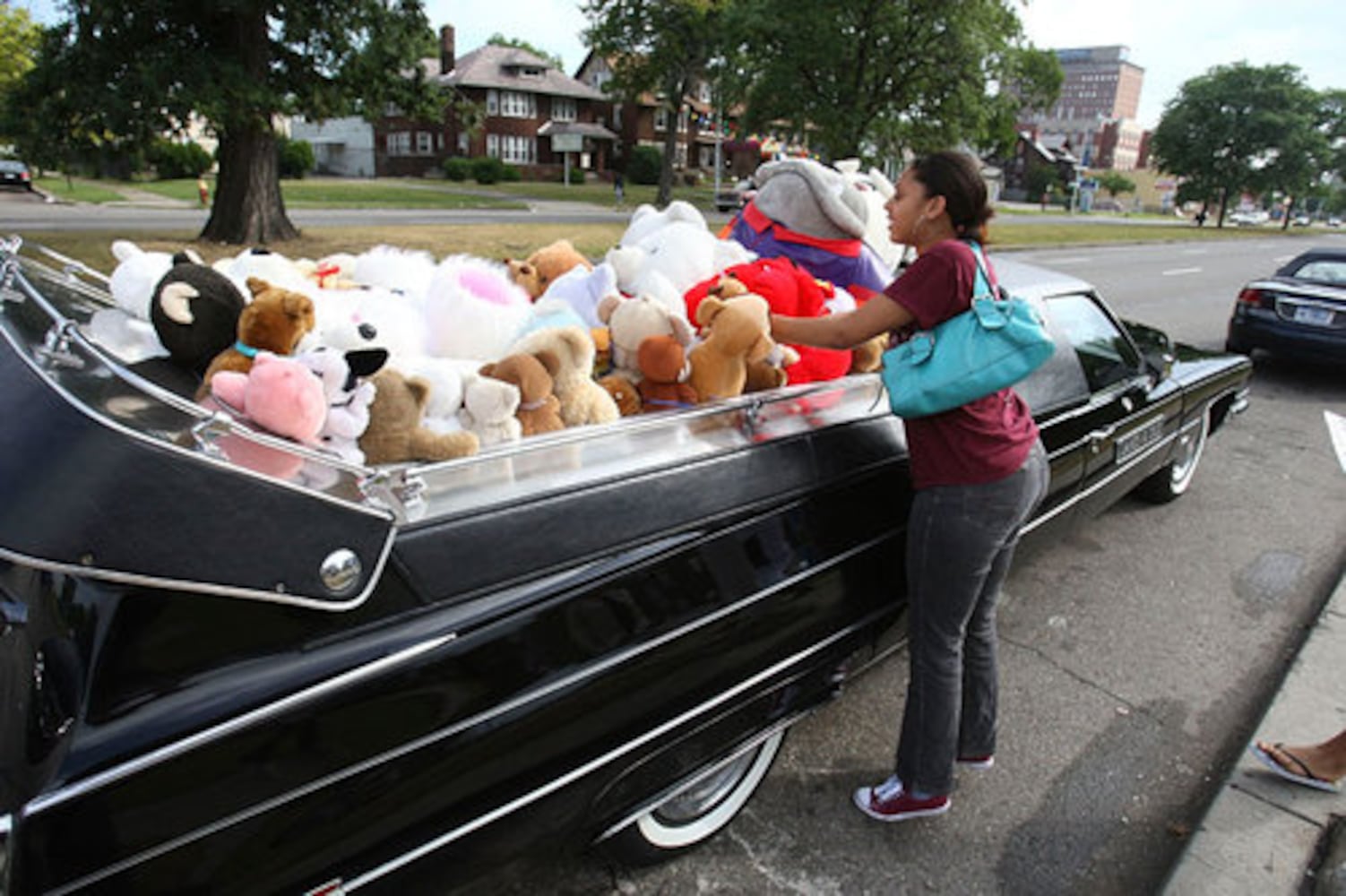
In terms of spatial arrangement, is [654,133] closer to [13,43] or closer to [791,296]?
[13,43]

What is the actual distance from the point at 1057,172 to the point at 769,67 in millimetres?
64867

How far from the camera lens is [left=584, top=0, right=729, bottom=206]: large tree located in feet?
102

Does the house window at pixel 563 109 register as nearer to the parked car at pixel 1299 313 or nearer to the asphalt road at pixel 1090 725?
the parked car at pixel 1299 313

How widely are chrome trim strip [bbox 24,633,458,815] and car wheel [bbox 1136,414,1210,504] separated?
4345 mm

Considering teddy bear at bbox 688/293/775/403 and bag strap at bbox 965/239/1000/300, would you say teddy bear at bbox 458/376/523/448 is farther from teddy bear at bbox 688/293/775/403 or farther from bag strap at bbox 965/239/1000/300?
bag strap at bbox 965/239/1000/300

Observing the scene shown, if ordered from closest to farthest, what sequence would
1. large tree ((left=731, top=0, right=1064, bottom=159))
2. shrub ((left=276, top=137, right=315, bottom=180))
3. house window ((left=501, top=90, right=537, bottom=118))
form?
large tree ((left=731, top=0, right=1064, bottom=159)) < shrub ((left=276, top=137, right=315, bottom=180)) < house window ((left=501, top=90, right=537, bottom=118))

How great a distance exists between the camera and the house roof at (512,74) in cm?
4791

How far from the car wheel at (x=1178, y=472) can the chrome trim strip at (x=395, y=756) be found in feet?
11.6

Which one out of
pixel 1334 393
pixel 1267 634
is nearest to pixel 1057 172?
pixel 1334 393

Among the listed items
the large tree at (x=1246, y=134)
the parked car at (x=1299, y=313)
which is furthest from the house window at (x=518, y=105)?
the parked car at (x=1299, y=313)

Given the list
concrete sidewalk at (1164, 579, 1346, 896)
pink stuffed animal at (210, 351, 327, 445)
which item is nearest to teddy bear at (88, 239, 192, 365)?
pink stuffed animal at (210, 351, 327, 445)

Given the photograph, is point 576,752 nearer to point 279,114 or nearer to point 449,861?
point 449,861

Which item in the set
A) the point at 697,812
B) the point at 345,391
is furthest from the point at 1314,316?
the point at 345,391

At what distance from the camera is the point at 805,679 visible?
2104mm
